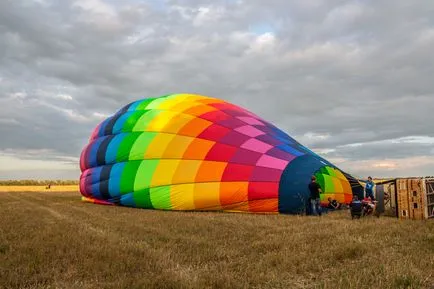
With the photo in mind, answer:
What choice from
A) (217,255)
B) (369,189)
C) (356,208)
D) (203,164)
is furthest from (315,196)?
(217,255)

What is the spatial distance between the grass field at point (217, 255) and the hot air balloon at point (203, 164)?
3397mm

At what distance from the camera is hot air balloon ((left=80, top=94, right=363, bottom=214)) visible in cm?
1370

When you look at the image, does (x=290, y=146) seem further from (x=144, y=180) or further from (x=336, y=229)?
(x=336, y=229)

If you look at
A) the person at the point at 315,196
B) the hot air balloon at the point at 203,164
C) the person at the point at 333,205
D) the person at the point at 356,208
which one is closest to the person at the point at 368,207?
the person at the point at 356,208

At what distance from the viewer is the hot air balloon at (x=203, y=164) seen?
539 inches

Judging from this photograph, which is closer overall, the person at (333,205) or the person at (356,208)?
the person at (356,208)

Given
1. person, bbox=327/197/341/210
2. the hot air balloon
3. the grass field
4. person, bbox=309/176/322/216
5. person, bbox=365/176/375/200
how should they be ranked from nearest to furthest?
the grass field, person, bbox=309/176/322/216, the hot air balloon, person, bbox=327/197/341/210, person, bbox=365/176/375/200

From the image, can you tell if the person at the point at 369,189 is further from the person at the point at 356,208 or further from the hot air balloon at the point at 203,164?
the person at the point at 356,208

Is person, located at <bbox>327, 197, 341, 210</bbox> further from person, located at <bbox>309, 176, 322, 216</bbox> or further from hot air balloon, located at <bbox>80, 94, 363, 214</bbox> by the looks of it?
person, located at <bbox>309, 176, 322, 216</bbox>

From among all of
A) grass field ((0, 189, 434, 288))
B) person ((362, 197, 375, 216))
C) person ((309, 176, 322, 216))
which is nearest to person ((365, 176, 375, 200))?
person ((362, 197, 375, 216))

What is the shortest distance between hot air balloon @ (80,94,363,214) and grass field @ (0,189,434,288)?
3397 millimetres

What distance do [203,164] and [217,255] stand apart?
7834mm

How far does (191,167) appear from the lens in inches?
578

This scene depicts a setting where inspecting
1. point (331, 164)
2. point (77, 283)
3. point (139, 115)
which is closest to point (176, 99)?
point (139, 115)
